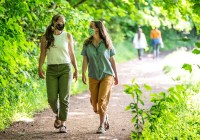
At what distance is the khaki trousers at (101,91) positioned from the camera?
796 cm

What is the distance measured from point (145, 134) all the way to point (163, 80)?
10.5 metres

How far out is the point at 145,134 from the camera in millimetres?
6840

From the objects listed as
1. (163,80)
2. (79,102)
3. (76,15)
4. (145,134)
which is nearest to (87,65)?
(145,134)

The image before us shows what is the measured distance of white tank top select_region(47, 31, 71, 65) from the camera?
796 cm

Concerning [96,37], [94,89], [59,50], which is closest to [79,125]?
[94,89]

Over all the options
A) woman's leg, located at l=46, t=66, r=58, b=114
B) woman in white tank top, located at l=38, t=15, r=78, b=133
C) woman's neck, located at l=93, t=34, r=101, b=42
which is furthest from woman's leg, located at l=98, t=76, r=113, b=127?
woman's leg, located at l=46, t=66, r=58, b=114

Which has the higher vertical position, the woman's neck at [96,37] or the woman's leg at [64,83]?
the woman's neck at [96,37]

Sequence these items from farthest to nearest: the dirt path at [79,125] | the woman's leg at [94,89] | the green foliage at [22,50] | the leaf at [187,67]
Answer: the woman's leg at [94,89] → the dirt path at [79,125] → the green foliage at [22,50] → the leaf at [187,67]

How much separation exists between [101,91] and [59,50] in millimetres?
1070

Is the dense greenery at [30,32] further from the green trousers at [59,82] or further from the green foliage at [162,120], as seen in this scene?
the green foliage at [162,120]

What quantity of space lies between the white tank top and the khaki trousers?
26.3 inches

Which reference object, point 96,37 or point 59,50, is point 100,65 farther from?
point 59,50

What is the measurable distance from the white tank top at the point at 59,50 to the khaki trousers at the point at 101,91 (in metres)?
0.67

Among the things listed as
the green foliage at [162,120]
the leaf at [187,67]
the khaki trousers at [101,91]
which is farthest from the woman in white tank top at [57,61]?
the leaf at [187,67]
